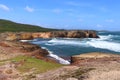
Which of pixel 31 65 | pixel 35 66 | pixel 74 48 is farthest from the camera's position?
pixel 74 48

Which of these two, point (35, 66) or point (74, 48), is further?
point (74, 48)

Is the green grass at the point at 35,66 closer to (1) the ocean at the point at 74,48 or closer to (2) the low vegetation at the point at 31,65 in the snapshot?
(2) the low vegetation at the point at 31,65

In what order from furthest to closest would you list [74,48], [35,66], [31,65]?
[74,48] < [31,65] < [35,66]

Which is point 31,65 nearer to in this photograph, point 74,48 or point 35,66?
point 35,66

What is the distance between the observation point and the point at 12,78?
25109 millimetres

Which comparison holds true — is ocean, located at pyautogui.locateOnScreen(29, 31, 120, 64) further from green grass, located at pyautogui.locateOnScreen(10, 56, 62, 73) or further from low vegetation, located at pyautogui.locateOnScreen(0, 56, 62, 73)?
green grass, located at pyautogui.locateOnScreen(10, 56, 62, 73)

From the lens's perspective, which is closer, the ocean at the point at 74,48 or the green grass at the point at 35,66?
the green grass at the point at 35,66

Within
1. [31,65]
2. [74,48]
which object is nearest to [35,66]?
[31,65]

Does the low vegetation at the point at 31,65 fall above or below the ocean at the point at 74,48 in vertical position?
above

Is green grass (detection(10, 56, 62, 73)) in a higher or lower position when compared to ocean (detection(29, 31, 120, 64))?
higher

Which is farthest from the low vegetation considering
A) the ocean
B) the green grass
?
the ocean

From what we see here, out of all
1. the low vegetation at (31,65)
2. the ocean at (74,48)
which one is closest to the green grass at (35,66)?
the low vegetation at (31,65)

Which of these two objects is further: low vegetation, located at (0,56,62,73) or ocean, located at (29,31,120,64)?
ocean, located at (29,31,120,64)

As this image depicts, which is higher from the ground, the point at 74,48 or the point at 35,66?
the point at 35,66
